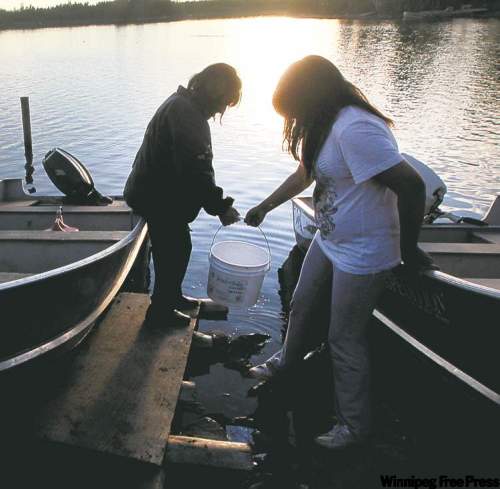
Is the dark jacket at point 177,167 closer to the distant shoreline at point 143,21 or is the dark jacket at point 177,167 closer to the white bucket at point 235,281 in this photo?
the white bucket at point 235,281

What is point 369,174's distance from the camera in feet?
8.41

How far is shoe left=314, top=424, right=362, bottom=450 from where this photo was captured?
333 cm

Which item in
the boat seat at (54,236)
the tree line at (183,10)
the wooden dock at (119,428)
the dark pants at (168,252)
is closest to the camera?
the wooden dock at (119,428)

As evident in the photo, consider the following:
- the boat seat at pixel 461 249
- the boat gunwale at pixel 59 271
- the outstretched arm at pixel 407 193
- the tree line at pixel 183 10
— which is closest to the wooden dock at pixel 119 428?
the boat gunwale at pixel 59 271

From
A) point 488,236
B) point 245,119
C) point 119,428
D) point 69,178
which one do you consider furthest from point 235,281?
point 245,119

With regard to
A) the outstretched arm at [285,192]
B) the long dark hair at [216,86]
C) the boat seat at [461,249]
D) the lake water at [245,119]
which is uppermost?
the long dark hair at [216,86]

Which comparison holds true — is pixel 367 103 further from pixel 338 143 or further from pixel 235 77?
pixel 235 77

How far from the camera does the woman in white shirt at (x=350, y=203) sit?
259 centimetres

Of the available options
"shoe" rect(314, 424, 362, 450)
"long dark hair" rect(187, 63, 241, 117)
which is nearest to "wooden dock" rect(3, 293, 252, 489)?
"shoe" rect(314, 424, 362, 450)

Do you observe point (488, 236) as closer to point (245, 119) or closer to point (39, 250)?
point (39, 250)

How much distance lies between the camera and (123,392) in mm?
3564

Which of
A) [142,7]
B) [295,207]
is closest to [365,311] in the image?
[295,207]

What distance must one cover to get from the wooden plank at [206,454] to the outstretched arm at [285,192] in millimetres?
1725

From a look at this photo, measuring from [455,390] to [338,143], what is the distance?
1.97 m
